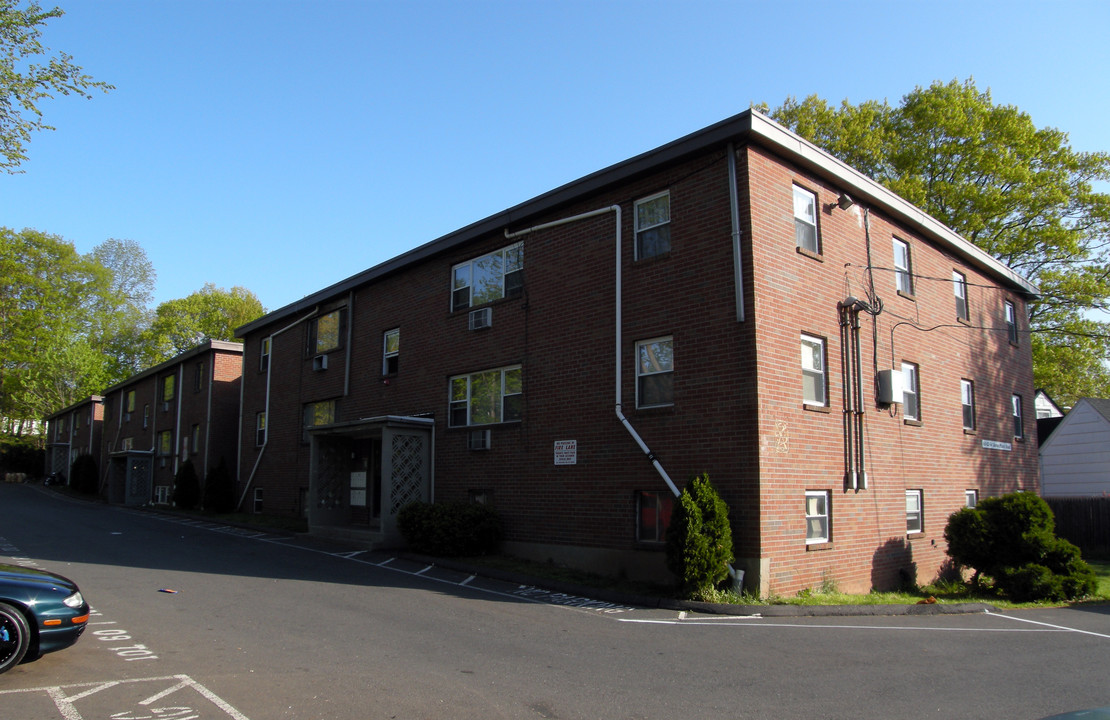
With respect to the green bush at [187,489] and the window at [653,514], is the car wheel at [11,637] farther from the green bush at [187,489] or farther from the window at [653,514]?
the green bush at [187,489]

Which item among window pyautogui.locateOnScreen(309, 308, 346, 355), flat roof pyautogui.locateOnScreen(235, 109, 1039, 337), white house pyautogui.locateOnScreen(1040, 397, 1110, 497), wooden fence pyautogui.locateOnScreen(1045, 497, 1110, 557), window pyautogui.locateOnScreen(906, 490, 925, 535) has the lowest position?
wooden fence pyautogui.locateOnScreen(1045, 497, 1110, 557)

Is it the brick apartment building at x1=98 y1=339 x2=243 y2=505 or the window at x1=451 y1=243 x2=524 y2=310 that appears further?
the brick apartment building at x1=98 y1=339 x2=243 y2=505

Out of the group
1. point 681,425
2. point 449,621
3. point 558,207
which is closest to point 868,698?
point 449,621

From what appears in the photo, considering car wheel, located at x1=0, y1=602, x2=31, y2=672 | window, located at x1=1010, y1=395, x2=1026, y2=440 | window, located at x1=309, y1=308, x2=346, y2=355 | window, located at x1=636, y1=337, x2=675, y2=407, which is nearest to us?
car wheel, located at x1=0, y1=602, x2=31, y2=672

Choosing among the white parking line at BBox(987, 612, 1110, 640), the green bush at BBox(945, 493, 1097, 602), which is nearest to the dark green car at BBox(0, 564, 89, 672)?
the white parking line at BBox(987, 612, 1110, 640)

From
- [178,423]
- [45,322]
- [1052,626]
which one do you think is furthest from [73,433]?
[1052,626]

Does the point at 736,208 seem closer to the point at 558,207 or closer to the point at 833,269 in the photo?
the point at 833,269

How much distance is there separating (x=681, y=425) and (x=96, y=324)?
6094 cm

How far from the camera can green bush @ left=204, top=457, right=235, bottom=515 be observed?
28641 mm

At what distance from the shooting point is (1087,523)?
23812 mm

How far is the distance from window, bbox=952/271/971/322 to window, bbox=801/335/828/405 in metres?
7.44

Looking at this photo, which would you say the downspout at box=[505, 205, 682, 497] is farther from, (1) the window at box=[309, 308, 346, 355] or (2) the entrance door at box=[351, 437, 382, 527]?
(1) the window at box=[309, 308, 346, 355]

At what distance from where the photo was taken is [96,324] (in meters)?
61.0

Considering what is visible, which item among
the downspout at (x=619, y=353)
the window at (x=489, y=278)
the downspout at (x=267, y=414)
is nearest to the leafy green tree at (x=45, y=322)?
the downspout at (x=267, y=414)
